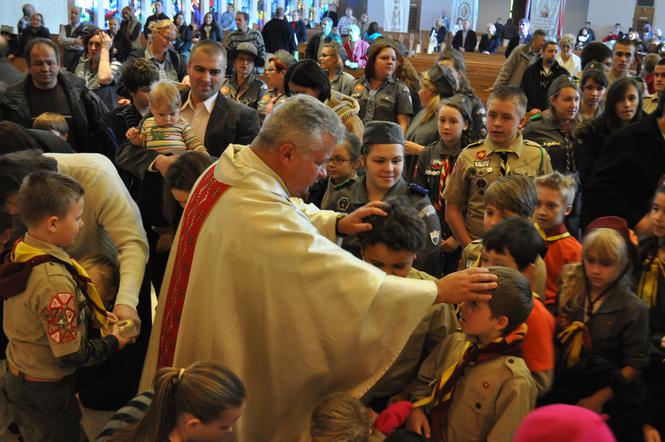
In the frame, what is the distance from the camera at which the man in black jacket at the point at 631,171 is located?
13.4 ft

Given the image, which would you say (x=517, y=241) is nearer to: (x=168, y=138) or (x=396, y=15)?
(x=168, y=138)

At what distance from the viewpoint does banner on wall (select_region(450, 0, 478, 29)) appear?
33.6 m

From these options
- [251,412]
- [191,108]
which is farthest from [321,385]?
[191,108]

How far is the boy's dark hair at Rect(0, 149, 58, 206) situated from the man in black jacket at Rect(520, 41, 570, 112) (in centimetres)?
561

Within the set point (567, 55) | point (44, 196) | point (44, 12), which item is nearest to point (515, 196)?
point (44, 196)

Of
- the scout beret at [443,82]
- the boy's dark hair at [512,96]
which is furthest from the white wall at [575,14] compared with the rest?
the boy's dark hair at [512,96]

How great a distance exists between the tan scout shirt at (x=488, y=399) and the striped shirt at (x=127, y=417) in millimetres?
941

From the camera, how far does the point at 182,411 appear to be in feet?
7.86

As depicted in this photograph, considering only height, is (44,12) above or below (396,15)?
above

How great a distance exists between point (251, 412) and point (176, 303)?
1.65 ft

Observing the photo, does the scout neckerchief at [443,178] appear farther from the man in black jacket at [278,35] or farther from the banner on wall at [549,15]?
the banner on wall at [549,15]

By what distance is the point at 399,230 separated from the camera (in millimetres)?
2822

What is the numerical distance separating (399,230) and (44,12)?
20.9 meters

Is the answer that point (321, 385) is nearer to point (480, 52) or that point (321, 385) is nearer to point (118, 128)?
point (118, 128)
